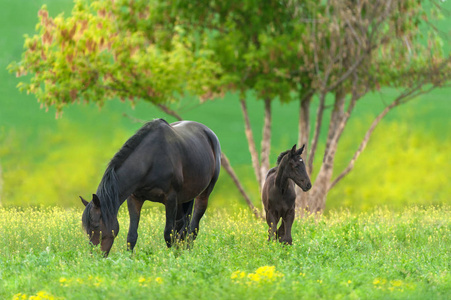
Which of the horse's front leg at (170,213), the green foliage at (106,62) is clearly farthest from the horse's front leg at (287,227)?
the green foliage at (106,62)

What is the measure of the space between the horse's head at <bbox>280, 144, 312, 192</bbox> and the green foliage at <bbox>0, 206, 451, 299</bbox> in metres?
A: 0.99

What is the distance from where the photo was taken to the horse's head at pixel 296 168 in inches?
400

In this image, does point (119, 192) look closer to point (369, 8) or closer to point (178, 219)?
point (178, 219)

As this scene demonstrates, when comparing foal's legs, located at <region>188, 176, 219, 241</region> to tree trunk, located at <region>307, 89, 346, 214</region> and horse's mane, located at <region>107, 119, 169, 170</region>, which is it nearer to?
horse's mane, located at <region>107, 119, 169, 170</region>

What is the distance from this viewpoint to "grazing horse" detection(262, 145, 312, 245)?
33.7 feet

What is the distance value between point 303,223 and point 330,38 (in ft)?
23.7

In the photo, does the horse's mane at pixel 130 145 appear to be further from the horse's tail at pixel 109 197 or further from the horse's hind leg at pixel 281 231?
the horse's hind leg at pixel 281 231

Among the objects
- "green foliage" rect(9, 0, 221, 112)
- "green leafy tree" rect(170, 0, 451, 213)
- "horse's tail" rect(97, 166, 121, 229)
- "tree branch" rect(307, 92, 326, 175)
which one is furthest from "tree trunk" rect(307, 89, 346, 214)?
"horse's tail" rect(97, 166, 121, 229)

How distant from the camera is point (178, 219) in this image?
1053cm

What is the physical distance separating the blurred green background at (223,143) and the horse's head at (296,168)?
11.7 metres

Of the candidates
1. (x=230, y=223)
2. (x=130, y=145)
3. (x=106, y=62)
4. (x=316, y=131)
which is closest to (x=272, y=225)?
(x=230, y=223)

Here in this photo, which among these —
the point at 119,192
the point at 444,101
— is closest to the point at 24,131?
the point at 444,101

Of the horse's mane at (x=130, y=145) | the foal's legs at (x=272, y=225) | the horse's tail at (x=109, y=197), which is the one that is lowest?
the foal's legs at (x=272, y=225)

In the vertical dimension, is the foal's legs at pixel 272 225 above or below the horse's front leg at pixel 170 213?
below
